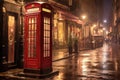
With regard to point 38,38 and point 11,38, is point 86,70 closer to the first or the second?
point 38,38

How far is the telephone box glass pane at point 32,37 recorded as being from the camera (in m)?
A: 11.7

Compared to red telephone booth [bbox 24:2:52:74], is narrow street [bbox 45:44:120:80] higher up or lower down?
lower down

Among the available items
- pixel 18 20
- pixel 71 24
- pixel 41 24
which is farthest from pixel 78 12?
pixel 41 24

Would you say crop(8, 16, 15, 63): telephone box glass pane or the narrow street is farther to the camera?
crop(8, 16, 15, 63): telephone box glass pane

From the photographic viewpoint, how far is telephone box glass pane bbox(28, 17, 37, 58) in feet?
38.3

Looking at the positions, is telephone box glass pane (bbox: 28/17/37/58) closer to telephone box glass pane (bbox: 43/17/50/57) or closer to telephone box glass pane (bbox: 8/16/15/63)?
telephone box glass pane (bbox: 43/17/50/57)

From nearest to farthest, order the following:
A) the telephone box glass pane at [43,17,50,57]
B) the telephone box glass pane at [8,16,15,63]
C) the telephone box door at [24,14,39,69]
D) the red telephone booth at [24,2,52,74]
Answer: the red telephone booth at [24,2,52,74]
the telephone box door at [24,14,39,69]
the telephone box glass pane at [43,17,50,57]
the telephone box glass pane at [8,16,15,63]

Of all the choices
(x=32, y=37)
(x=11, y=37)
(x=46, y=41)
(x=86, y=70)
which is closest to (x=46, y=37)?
(x=46, y=41)

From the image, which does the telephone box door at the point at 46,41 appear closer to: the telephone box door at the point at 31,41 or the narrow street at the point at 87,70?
the telephone box door at the point at 31,41

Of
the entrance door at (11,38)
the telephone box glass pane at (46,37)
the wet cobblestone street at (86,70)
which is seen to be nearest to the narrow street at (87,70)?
the wet cobblestone street at (86,70)

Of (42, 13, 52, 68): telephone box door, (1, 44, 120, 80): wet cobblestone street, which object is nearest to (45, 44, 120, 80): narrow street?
(1, 44, 120, 80): wet cobblestone street

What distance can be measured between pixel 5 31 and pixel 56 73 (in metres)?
3.47

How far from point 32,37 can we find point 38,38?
1.32 ft

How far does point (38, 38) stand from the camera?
1147cm
